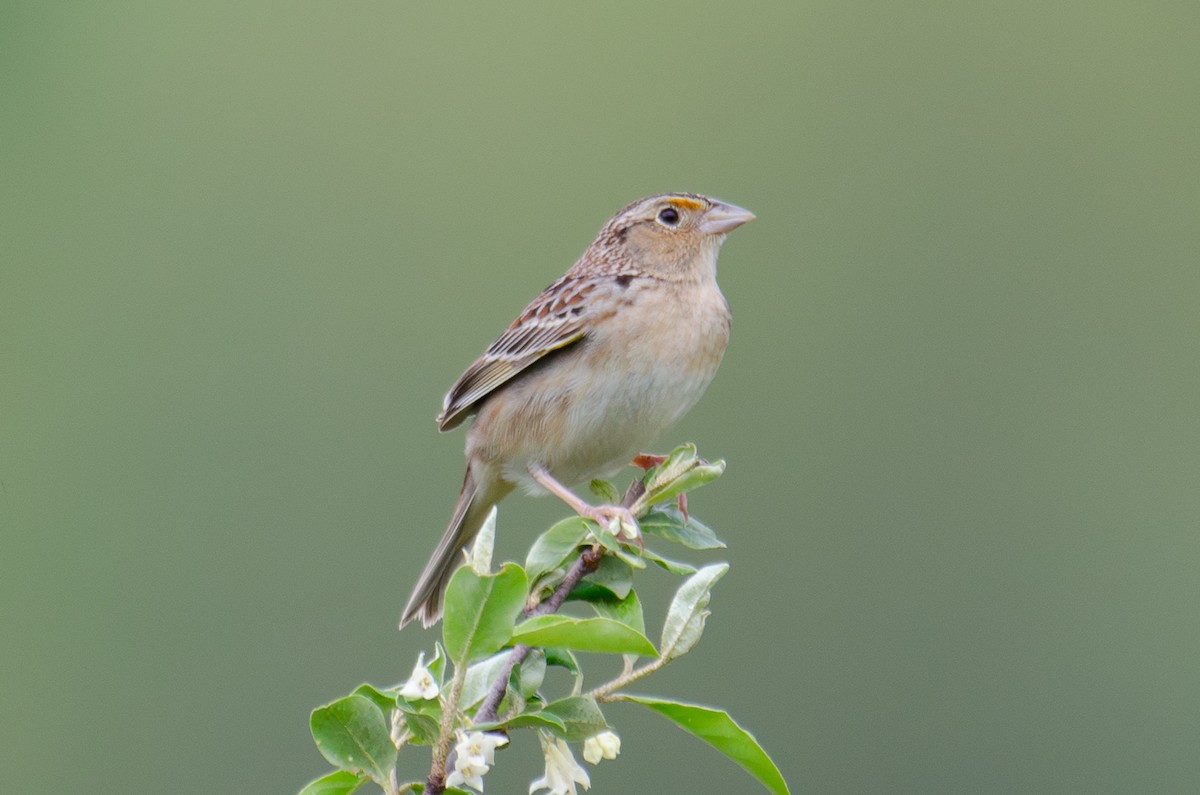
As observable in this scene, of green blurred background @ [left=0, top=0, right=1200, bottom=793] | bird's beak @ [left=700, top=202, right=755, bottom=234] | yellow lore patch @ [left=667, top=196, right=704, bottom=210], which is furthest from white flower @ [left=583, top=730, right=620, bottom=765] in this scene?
green blurred background @ [left=0, top=0, right=1200, bottom=793]

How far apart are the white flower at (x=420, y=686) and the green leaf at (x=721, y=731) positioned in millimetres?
271

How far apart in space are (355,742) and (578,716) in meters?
0.30

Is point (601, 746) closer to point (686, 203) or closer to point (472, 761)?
point (472, 761)

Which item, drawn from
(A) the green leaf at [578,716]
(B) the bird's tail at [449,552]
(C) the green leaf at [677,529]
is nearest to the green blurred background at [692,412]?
(B) the bird's tail at [449,552]

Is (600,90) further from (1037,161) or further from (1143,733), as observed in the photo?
(1143,733)

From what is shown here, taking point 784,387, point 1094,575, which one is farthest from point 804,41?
point 1094,575

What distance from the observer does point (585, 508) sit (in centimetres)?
404

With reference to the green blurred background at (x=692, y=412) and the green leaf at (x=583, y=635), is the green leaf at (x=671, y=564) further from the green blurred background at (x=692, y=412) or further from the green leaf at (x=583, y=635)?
Result: the green blurred background at (x=692, y=412)

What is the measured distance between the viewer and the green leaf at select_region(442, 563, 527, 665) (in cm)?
198

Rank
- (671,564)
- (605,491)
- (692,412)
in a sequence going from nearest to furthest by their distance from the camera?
(671,564) < (605,491) < (692,412)

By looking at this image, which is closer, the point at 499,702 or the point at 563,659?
the point at 499,702

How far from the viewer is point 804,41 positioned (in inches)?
612

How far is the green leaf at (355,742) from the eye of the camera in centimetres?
205

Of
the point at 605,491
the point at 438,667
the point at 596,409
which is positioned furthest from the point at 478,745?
the point at 596,409
